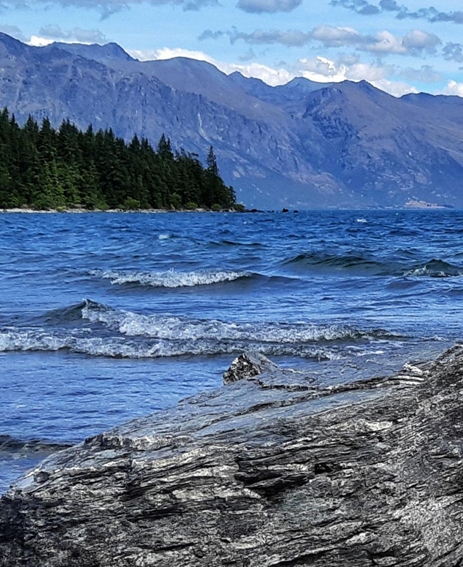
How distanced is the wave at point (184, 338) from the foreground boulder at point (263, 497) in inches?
394

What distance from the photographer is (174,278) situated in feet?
99.3

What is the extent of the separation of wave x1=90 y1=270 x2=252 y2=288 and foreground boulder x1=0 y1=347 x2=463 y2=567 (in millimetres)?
23708

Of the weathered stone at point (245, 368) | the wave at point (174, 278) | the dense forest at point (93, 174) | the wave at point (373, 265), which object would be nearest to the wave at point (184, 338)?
the weathered stone at point (245, 368)

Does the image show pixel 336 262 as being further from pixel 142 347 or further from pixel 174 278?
pixel 142 347

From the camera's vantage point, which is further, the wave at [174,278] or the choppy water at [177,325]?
the wave at [174,278]

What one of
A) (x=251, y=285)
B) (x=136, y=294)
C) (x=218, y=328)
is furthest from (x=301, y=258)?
(x=218, y=328)

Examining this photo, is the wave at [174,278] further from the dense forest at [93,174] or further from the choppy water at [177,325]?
the dense forest at [93,174]

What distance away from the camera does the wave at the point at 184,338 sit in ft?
54.2

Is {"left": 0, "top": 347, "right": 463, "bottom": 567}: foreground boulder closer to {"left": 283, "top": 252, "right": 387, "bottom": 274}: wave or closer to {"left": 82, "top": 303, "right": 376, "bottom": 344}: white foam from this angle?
{"left": 82, "top": 303, "right": 376, "bottom": 344}: white foam

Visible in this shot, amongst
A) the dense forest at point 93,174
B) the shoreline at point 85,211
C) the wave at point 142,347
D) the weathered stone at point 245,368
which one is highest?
the dense forest at point 93,174

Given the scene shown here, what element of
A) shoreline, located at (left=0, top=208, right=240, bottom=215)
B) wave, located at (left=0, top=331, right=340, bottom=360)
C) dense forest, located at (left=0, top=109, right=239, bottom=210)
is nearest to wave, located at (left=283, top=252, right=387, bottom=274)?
wave, located at (left=0, top=331, right=340, bottom=360)

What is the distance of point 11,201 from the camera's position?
129m

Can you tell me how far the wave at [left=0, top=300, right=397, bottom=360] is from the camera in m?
16.5

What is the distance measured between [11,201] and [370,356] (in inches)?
5012
